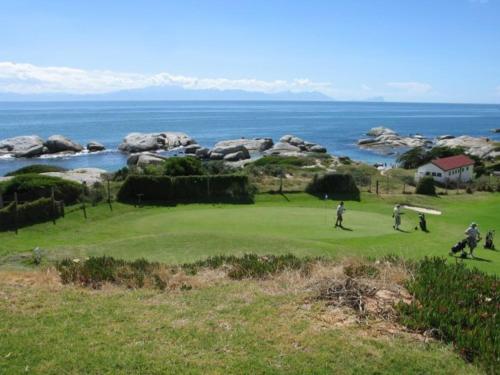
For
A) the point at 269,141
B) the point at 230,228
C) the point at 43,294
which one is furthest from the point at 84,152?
the point at 43,294

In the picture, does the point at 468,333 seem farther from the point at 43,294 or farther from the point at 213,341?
the point at 43,294

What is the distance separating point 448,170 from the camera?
5466cm

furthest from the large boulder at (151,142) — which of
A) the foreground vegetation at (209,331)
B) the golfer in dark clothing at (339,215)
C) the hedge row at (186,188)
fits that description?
the foreground vegetation at (209,331)

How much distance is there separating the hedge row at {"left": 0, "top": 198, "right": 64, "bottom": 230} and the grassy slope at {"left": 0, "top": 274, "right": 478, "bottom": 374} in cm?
1557

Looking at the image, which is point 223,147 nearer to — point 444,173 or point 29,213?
point 444,173

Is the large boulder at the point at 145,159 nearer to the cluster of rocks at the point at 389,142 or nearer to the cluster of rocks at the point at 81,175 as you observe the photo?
the cluster of rocks at the point at 81,175

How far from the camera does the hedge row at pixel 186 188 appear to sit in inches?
1425

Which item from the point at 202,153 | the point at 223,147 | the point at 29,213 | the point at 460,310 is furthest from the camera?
the point at 202,153

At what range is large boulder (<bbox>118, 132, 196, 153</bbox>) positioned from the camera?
305ft

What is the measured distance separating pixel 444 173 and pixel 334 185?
20.5 metres

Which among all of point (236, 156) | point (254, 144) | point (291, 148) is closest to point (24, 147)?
point (236, 156)

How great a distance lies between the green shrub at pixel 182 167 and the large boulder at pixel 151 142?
175ft

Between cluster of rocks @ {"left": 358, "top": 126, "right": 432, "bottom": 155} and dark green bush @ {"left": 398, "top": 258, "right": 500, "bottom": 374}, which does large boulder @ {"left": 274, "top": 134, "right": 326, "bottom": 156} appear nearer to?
cluster of rocks @ {"left": 358, "top": 126, "right": 432, "bottom": 155}

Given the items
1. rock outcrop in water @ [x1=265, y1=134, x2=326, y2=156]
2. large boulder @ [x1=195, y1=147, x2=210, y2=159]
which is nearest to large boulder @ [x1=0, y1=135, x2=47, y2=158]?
large boulder @ [x1=195, y1=147, x2=210, y2=159]
